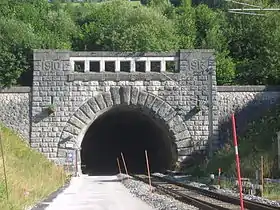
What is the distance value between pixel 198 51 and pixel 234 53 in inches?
688

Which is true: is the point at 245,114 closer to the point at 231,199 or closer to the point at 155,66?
the point at 155,66

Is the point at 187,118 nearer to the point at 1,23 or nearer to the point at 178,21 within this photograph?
the point at 1,23

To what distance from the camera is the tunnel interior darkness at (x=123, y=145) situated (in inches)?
1581

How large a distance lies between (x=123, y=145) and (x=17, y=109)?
53.4 ft

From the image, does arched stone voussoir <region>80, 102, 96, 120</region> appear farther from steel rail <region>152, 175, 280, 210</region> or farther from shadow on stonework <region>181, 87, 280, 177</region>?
steel rail <region>152, 175, 280, 210</region>

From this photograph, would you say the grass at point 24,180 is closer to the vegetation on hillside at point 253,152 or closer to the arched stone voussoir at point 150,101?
the vegetation on hillside at point 253,152

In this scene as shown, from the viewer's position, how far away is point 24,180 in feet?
57.4

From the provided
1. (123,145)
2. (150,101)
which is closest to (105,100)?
(150,101)

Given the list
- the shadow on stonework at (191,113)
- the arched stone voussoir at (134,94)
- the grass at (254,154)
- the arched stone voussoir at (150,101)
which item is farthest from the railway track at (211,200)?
the arched stone voussoir at (134,94)

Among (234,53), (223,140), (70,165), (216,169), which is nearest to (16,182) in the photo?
(216,169)

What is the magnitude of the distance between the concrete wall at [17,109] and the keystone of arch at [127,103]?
2576 millimetres

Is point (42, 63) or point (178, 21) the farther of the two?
point (178, 21)

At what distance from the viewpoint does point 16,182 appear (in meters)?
15.6

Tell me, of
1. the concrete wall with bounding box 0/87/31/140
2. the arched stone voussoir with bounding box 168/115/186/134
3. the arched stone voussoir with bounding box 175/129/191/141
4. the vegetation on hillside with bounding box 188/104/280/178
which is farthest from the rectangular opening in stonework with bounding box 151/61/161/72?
the concrete wall with bounding box 0/87/31/140
